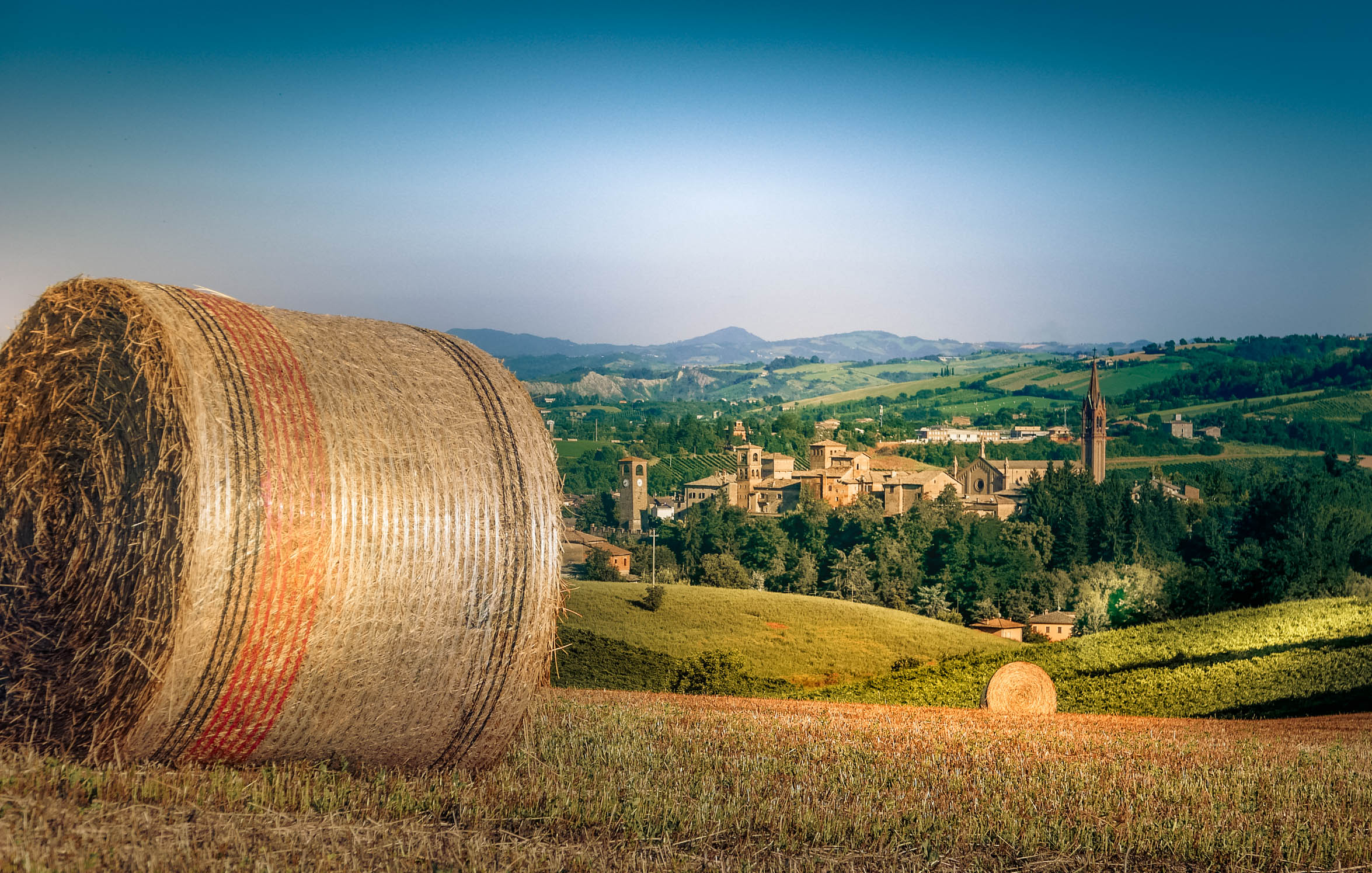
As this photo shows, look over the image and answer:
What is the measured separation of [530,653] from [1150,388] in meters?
166

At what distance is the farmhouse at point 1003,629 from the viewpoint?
5412 cm

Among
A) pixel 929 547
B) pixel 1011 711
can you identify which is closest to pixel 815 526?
pixel 929 547

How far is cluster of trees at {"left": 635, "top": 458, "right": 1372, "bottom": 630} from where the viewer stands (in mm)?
51062

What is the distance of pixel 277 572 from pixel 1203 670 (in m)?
25.8

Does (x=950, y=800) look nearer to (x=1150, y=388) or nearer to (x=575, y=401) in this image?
(x=1150, y=388)

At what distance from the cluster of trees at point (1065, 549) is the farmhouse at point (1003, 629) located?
359 centimetres

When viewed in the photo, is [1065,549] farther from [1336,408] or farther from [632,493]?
[1336,408]

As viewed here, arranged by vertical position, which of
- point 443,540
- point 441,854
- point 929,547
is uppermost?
point 443,540

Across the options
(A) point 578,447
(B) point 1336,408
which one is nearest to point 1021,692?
(A) point 578,447

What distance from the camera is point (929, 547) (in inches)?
2913

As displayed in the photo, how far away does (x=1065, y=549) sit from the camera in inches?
3034

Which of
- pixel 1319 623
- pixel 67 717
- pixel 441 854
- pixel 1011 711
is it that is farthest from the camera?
pixel 1319 623

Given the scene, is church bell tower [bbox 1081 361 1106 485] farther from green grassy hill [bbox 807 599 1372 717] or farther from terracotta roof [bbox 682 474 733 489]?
green grassy hill [bbox 807 599 1372 717]

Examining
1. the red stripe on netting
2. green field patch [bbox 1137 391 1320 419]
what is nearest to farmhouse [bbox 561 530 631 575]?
the red stripe on netting
